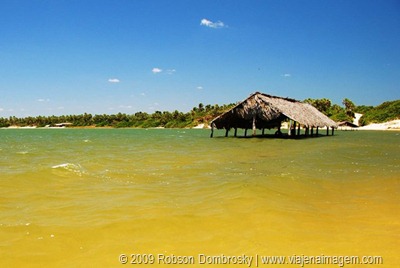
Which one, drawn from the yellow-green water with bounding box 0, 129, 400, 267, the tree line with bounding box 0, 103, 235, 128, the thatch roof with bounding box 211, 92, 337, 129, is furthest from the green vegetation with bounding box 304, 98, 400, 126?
the yellow-green water with bounding box 0, 129, 400, 267

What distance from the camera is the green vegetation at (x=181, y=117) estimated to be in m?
68.4

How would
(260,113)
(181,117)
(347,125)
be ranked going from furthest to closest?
(181,117) → (347,125) → (260,113)

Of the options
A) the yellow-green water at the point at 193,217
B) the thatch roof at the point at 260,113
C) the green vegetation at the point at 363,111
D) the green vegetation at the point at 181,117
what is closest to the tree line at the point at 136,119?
the green vegetation at the point at 181,117

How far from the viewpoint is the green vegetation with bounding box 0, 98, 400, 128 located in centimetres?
6838

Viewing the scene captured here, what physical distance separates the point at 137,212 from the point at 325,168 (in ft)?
23.8

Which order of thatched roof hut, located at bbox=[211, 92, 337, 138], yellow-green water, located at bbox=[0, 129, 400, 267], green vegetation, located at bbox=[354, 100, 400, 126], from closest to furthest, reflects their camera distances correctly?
yellow-green water, located at bbox=[0, 129, 400, 267] < thatched roof hut, located at bbox=[211, 92, 337, 138] < green vegetation, located at bbox=[354, 100, 400, 126]

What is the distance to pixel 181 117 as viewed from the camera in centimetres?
9888

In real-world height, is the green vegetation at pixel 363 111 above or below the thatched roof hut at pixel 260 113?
above

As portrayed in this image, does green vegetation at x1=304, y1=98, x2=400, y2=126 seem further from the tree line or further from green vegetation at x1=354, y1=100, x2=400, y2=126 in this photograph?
the tree line

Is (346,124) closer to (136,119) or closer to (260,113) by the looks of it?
(260,113)

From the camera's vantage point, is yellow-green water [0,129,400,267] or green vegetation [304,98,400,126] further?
green vegetation [304,98,400,126]

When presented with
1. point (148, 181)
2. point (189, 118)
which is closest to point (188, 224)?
point (148, 181)

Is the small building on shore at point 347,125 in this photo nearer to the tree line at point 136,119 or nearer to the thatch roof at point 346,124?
the thatch roof at point 346,124

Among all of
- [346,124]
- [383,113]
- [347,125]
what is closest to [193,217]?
[346,124]
